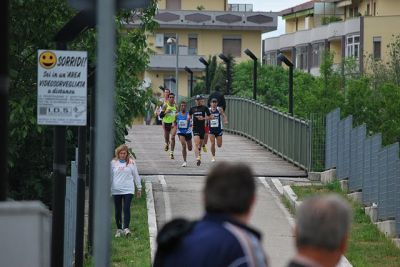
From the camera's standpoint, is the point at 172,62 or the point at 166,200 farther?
the point at 172,62

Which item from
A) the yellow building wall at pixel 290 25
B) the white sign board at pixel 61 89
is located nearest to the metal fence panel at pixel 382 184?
the white sign board at pixel 61 89

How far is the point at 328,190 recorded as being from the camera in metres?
26.8

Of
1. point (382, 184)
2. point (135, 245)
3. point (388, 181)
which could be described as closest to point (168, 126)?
point (382, 184)

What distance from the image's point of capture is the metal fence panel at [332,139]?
92.1 ft

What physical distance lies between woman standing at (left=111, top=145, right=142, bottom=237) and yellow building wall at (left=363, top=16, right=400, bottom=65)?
61341 mm

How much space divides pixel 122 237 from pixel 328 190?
714cm

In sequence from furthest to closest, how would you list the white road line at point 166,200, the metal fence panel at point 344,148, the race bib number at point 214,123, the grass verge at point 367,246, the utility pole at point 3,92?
the race bib number at point 214,123 → the metal fence panel at point 344,148 → the white road line at point 166,200 → the grass verge at point 367,246 → the utility pole at point 3,92

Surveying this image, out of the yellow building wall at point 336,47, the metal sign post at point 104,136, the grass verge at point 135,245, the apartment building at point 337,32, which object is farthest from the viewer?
the yellow building wall at point 336,47

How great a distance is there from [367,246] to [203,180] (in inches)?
316

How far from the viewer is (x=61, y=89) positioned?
11281 millimetres

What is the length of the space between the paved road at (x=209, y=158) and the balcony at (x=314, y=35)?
43980 mm

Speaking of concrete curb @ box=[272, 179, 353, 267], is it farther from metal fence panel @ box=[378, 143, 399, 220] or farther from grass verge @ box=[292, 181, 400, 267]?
metal fence panel @ box=[378, 143, 399, 220]

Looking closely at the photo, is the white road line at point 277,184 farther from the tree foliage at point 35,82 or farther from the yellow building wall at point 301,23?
the yellow building wall at point 301,23

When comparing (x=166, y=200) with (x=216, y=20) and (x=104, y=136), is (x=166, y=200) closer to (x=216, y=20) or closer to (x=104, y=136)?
(x=104, y=136)
